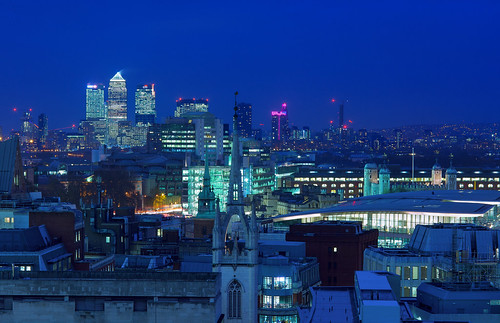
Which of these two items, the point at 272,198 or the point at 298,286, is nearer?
the point at 298,286

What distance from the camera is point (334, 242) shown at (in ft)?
340

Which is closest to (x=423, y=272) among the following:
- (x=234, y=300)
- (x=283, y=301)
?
(x=283, y=301)

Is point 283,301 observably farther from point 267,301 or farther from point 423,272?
point 423,272

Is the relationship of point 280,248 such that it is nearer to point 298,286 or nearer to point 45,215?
point 298,286

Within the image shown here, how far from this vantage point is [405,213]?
5133 inches

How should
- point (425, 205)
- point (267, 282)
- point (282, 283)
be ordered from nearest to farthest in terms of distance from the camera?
point (267, 282) → point (282, 283) → point (425, 205)

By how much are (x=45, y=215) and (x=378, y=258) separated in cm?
2554

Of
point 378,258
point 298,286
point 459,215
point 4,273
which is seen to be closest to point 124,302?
point 4,273

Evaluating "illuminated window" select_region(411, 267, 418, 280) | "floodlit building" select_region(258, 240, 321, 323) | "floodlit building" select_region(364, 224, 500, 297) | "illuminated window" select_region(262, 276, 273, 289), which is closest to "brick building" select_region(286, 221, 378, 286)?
"floodlit building" select_region(364, 224, 500, 297)

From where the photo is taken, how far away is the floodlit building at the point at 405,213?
420ft

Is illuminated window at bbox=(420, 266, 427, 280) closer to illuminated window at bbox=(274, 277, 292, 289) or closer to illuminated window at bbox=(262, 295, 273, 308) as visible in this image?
illuminated window at bbox=(274, 277, 292, 289)

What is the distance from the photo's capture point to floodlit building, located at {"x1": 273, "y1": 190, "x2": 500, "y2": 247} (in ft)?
420

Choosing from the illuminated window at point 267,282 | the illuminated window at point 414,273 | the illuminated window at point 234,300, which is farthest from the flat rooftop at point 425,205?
the illuminated window at point 234,300

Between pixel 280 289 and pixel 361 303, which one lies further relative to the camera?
pixel 280 289
